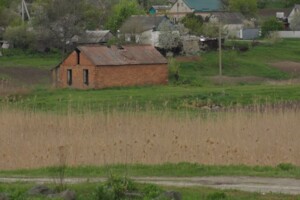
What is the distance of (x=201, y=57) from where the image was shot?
6531cm

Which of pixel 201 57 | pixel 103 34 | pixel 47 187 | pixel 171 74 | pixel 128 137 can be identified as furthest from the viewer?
pixel 103 34

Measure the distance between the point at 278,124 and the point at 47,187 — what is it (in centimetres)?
1264

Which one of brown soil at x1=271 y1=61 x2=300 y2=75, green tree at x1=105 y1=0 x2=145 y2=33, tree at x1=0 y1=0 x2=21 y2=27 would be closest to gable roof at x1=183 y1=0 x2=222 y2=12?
green tree at x1=105 y1=0 x2=145 y2=33

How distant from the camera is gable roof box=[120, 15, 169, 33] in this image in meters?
74.7

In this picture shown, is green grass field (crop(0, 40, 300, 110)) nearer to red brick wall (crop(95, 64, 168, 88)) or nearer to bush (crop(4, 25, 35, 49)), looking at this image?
red brick wall (crop(95, 64, 168, 88))

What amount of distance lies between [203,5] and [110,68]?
53.2m

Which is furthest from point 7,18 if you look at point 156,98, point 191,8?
point 156,98

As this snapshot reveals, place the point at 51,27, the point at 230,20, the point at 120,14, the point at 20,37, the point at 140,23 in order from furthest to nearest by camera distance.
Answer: the point at 230,20 < the point at 120,14 < the point at 140,23 < the point at 51,27 < the point at 20,37

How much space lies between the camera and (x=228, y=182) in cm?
1648

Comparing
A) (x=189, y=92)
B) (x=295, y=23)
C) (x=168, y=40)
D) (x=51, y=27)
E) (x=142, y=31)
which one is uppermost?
(x=295, y=23)


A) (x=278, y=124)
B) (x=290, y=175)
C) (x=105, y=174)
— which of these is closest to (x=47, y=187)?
(x=105, y=174)

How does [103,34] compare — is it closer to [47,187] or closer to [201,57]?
[201,57]

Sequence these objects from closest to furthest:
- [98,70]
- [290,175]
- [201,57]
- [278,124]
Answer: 1. [290,175]
2. [278,124]
3. [98,70]
4. [201,57]

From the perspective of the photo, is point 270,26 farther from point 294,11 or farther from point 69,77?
point 69,77
